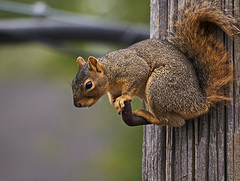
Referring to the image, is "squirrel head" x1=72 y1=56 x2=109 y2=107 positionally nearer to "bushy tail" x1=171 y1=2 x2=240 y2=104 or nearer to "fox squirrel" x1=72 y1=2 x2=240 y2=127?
"fox squirrel" x1=72 y1=2 x2=240 y2=127

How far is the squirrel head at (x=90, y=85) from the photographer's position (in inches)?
61.5

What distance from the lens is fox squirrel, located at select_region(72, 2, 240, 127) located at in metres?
1.25

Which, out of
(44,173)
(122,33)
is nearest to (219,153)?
(122,33)

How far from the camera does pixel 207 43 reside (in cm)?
128

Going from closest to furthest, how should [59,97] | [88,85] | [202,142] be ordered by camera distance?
[202,142]
[88,85]
[59,97]

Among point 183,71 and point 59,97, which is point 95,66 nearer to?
point 183,71

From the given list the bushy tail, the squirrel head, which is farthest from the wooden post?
the squirrel head

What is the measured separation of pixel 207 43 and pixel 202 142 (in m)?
0.32

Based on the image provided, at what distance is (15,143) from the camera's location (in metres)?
7.36

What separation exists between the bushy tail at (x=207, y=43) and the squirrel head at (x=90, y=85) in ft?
1.26

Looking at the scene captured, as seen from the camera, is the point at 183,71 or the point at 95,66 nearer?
the point at 183,71

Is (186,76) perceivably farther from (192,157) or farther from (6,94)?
(6,94)

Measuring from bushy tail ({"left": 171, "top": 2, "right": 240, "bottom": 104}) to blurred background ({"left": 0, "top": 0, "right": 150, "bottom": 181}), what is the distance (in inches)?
67.2

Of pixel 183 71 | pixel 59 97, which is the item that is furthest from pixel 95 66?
pixel 59 97
